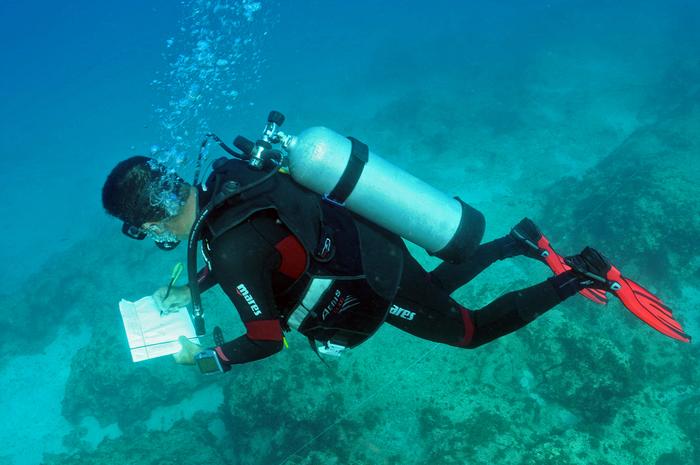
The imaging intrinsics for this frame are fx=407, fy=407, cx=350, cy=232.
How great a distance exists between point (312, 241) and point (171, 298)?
1544mm

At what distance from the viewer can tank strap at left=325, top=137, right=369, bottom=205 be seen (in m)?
3.06

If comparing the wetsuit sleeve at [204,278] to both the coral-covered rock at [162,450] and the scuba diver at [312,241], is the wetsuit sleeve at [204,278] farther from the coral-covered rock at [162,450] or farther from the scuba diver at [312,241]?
the coral-covered rock at [162,450]

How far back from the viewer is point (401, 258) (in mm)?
3322

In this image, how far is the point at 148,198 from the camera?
2.72 meters

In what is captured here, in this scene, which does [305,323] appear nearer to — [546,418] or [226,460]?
[546,418]

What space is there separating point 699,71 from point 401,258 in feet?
82.7

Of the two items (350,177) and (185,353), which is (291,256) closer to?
(350,177)

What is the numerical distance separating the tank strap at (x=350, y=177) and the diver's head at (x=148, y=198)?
1025 millimetres

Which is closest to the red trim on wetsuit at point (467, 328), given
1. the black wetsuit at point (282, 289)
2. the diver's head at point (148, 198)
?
the black wetsuit at point (282, 289)

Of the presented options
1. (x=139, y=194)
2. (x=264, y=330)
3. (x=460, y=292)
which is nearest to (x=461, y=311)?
(x=264, y=330)

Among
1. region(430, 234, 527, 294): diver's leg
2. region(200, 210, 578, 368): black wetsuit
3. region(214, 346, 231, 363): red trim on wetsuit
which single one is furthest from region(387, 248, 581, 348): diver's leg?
region(214, 346, 231, 363): red trim on wetsuit

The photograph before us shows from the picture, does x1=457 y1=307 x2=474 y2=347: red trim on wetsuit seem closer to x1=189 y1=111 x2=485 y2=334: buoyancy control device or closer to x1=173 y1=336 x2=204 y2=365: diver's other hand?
x1=189 y1=111 x2=485 y2=334: buoyancy control device

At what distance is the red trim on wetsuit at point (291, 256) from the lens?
2.68 meters

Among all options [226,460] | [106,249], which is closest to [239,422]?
[226,460]
